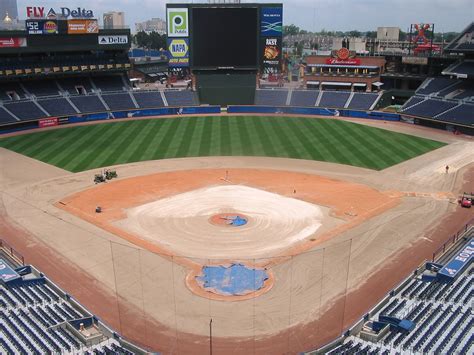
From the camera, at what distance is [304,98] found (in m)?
87.1

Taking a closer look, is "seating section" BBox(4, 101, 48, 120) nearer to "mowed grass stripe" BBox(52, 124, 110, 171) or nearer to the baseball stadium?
the baseball stadium

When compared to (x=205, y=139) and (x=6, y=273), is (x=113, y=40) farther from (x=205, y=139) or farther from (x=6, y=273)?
(x=6, y=273)

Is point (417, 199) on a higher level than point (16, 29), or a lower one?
lower

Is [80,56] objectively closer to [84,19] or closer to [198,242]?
[84,19]

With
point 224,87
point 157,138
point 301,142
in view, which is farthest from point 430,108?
point 157,138

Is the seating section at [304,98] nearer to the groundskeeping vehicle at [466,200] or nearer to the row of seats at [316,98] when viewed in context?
the row of seats at [316,98]

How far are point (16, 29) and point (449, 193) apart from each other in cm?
6786

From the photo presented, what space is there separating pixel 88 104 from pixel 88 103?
0.28 m

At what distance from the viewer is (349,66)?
3679 inches

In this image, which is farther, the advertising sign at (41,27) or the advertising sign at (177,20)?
the advertising sign at (177,20)

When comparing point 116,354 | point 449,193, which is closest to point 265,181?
point 449,193

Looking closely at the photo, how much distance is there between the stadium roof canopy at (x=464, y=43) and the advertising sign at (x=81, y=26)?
57720mm

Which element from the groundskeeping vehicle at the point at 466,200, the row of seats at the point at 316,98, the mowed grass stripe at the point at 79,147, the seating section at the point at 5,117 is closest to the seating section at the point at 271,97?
the row of seats at the point at 316,98

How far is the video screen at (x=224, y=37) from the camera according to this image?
82.2m
